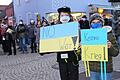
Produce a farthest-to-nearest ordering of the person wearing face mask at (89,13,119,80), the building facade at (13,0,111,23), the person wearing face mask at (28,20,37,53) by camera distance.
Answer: the building facade at (13,0,111,23)
the person wearing face mask at (28,20,37,53)
the person wearing face mask at (89,13,119,80)

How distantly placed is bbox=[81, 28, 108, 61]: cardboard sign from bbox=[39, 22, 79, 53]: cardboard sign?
9.9 inches

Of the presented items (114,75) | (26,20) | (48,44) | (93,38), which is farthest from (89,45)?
(26,20)

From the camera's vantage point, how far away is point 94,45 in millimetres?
5441

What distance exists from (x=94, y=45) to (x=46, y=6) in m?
24.1

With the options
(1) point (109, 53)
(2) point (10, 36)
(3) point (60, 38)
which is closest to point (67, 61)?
(3) point (60, 38)

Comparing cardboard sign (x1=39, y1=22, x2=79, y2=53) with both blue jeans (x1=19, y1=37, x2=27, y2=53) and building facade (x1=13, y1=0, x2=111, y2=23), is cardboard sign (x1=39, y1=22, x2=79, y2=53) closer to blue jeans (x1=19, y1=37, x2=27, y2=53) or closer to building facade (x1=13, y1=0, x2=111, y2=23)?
blue jeans (x1=19, y1=37, x2=27, y2=53)

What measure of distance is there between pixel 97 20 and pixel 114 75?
13.5 ft

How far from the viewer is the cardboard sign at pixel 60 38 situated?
231 inches

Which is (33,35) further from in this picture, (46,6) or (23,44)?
(46,6)

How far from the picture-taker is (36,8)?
30.7 metres

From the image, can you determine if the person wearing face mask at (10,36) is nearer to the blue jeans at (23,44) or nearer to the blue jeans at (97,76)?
the blue jeans at (23,44)

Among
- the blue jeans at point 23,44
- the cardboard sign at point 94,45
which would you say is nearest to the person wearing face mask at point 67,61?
the cardboard sign at point 94,45

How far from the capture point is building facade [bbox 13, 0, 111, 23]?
28.8m

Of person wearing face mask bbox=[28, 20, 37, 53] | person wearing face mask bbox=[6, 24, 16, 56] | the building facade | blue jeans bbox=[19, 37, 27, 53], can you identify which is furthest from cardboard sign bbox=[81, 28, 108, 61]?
the building facade
